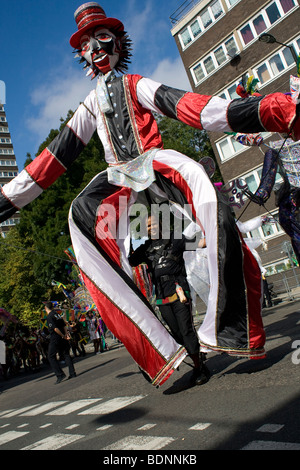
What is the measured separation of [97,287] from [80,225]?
23.5 inches

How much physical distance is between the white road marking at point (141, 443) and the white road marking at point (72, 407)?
1.92m

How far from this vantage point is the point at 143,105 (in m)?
4.03

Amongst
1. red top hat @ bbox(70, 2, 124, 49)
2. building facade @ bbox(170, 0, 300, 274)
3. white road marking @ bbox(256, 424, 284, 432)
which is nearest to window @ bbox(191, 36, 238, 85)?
building facade @ bbox(170, 0, 300, 274)

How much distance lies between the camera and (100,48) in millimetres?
4406

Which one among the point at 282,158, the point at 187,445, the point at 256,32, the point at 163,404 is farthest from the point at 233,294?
the point at 256,32

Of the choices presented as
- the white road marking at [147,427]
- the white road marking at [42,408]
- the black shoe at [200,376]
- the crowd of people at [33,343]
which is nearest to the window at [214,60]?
the crowd of people at [33,343]

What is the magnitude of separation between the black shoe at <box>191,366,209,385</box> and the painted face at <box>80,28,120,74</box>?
299 centimetres

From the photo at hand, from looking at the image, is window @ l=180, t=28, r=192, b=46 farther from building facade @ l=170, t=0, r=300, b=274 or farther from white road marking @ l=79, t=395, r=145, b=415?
white road marking @ l=79, t=395, r=145, b=415

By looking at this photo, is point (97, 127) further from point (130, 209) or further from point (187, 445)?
point (187, 445)

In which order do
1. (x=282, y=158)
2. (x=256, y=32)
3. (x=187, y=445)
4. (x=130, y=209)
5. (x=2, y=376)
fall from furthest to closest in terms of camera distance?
1. (x=256, y=32)
2. (x=2, y=376)
3. (x=282, y=158)
4. (x=130, y=209)
5. (x=187, y=445)

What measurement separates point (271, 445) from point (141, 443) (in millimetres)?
889

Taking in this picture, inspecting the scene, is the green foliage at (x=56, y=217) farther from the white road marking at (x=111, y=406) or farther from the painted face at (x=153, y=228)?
the painted face at (x=153, y=228)

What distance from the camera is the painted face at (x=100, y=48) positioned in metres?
4.41

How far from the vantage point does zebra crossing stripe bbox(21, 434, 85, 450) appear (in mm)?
3234
